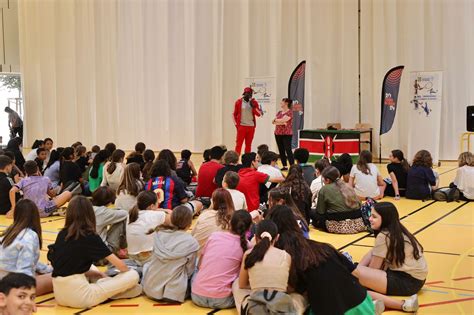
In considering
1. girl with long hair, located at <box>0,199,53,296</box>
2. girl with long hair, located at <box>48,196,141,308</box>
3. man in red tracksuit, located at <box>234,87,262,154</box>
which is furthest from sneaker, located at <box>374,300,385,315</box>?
man in red tracksuit, located at <box>234,87,262,154</box>

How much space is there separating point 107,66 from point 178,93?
9.65 feet

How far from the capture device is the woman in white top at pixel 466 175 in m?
9.37

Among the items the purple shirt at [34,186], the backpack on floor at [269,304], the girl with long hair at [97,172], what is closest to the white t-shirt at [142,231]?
the backpack on floor at [269,304]

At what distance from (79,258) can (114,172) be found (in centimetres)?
455

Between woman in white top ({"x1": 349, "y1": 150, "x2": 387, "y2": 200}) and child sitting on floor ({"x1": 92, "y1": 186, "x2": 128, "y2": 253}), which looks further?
woman in white top ({"x1": 349, "y1": 150, "x2": 387, "y2": 200})

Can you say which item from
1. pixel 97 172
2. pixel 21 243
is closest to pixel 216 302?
pixel 21 243

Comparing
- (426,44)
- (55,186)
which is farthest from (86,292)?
(426,44)

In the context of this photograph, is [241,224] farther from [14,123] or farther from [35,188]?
[14,123]

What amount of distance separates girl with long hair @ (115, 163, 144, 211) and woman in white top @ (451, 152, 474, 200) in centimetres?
504

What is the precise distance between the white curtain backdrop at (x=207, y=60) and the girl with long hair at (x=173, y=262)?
11.4m

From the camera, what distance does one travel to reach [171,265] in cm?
495

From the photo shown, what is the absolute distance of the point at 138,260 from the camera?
5859 millimetres

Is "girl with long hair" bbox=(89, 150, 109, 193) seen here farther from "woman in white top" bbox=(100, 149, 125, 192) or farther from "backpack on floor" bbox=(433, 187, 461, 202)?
"backpack on floor" bbox=(433, 187, 461, 202)

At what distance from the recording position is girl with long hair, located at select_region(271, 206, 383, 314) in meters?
3.99
